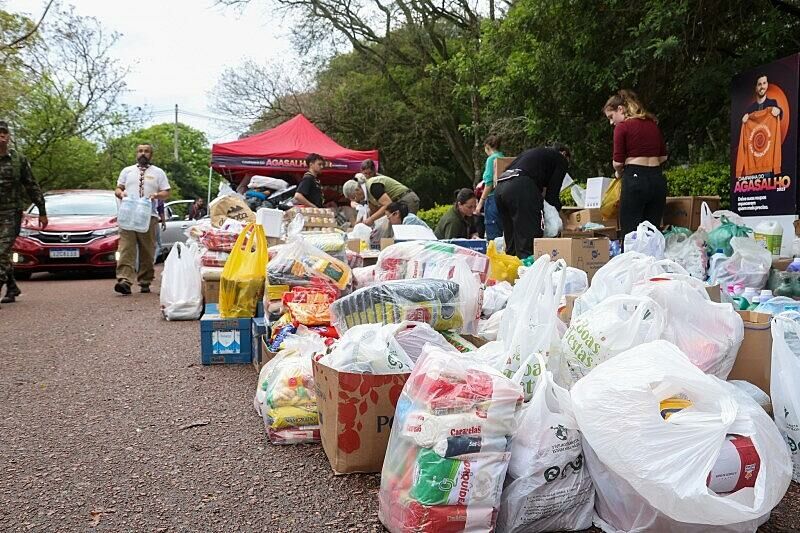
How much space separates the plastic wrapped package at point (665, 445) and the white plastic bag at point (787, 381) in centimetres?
37

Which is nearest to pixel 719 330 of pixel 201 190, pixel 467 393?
pixel 467 393

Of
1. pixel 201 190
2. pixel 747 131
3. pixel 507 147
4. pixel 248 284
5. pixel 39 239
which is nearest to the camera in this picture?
pixel 248 284

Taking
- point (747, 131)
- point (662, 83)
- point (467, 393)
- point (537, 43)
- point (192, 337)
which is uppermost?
point (537, 43)

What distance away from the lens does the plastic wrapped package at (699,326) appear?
2.79m

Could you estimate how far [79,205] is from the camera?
11.2m

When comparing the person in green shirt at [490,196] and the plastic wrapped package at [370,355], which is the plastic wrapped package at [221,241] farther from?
the plastic wrapped package at [370,355]

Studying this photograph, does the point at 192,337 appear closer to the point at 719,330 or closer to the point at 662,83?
the point at 719,330

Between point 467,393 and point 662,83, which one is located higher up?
point 662,83

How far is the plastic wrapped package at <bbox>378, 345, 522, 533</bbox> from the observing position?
204 cm

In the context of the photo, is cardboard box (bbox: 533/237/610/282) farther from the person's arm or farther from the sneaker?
the person's arm

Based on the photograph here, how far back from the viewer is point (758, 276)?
15.7 ft

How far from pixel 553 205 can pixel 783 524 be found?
13.9ft

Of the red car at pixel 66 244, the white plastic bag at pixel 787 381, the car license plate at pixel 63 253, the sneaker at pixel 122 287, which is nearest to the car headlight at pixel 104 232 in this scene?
the red car at pixel 66 244

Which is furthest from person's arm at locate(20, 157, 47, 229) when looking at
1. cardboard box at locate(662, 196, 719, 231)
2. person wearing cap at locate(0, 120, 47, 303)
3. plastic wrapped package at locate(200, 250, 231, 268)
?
cardboard box at locate(662, 196, 719, 231)
